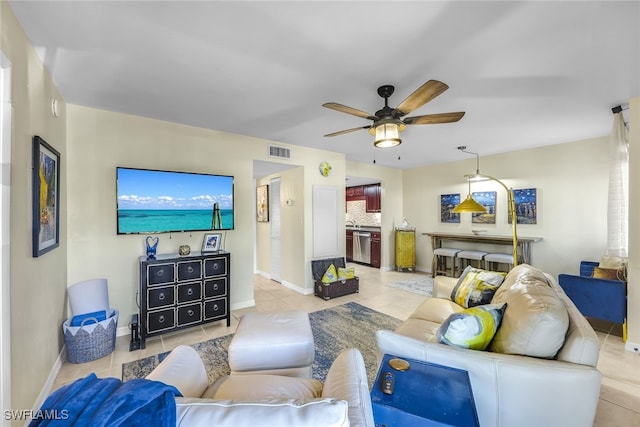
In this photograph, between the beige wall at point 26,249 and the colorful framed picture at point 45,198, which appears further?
the colorful framed picture at point 45,198

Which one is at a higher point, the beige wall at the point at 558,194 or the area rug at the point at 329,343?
the beige wall at the point at 558,194

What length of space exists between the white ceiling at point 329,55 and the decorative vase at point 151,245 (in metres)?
1.40

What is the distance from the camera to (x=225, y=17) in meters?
1.58

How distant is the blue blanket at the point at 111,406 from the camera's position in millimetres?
599

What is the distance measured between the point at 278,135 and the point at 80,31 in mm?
2289

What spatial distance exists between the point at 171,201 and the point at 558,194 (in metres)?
5.80

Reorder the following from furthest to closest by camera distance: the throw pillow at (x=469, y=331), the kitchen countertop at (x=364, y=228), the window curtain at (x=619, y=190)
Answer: the kitchen countertop at (x=364, y=228) → the window curtain at (x=619, y=190) → the throw pillow at (x=469, y=331)

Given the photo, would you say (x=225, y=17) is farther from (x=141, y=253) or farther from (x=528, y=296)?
(x=141, y=253)

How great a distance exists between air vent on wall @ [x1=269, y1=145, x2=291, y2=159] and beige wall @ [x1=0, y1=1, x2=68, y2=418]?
2.37 m

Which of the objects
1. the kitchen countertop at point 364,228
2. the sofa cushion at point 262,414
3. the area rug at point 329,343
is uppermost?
the kitchen countertop at point 364,228

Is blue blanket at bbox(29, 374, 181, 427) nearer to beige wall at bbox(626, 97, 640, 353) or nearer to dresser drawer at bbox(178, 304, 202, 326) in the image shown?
dresser drawer at bbox(178, 304, 202, 326)

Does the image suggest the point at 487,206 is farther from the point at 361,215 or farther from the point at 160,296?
the point at 160,296

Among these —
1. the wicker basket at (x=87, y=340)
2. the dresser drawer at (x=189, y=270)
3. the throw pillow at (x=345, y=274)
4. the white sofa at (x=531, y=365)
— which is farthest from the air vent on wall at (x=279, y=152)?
the white sofa at (x=531, y=365)

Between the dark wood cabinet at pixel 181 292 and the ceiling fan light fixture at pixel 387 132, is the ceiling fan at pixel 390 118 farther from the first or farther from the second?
the dark wood cabinet at pixel 181 292
